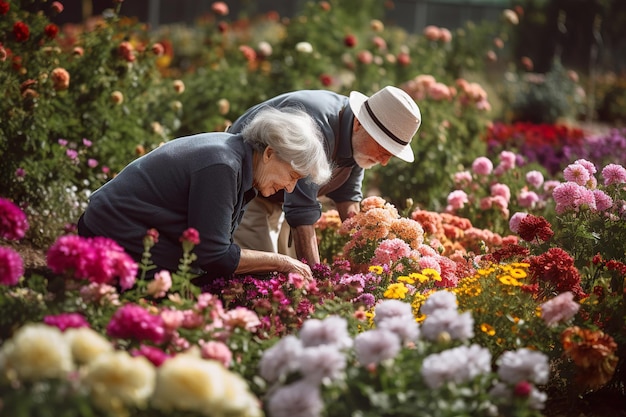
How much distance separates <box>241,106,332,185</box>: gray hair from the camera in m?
3.52

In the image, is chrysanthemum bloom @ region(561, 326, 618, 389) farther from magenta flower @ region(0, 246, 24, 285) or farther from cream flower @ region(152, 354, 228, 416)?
magenta flower @ region(0, 246, 24, 285)

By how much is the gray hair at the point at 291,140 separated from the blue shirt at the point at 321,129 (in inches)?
21.1

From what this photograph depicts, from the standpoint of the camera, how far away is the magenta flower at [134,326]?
247 cm

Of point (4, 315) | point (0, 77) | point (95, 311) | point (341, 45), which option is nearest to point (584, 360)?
point (95, 311)

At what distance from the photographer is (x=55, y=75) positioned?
511cm

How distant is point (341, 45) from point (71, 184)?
4115 mm

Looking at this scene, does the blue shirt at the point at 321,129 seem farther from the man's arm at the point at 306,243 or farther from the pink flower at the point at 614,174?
the pink flower at the point at 614,174

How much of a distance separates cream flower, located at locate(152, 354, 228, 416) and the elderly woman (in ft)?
4.91

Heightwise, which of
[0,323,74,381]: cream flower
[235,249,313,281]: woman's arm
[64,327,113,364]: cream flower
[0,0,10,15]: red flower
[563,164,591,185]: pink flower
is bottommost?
[235,249,313,281]: woman's arm

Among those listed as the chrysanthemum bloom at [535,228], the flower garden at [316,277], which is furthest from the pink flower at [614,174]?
the chrysanthemum bloom at [535,228]

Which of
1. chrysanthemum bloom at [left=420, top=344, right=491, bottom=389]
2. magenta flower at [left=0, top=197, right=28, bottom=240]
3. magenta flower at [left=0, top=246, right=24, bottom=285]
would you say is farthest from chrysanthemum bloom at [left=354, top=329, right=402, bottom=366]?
magenta flower at [left=0, top=197, right=28, bottom=240]

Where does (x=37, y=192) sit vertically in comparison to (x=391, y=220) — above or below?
below

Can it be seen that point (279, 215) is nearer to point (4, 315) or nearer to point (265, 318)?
point (265, 318)

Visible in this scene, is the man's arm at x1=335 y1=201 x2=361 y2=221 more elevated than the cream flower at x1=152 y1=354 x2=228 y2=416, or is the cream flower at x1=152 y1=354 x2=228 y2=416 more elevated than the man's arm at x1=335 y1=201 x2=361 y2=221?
the cream flower at x1=152 y1=354 x2=228 y2=416
